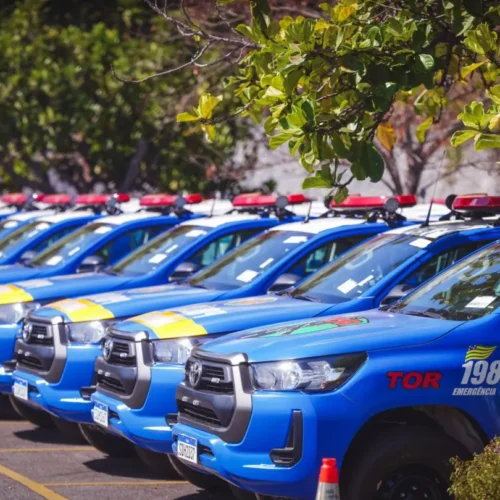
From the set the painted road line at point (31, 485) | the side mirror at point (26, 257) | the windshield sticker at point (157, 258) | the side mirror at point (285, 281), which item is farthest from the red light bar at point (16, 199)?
the painted road line at point (31, 485)

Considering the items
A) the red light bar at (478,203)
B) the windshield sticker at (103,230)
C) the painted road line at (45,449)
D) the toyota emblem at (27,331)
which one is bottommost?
the painted road line at (45,449)

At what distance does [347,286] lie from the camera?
863 cm

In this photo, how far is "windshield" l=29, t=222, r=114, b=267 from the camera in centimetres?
1302

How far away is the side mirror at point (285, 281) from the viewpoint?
9.34 metres

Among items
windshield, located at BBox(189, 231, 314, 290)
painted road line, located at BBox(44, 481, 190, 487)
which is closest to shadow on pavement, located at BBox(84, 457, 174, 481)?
painted road line, located at BBox(44, 481, 190, 487)

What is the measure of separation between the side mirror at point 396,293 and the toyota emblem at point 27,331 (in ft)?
10.2

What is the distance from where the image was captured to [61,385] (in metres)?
9.37

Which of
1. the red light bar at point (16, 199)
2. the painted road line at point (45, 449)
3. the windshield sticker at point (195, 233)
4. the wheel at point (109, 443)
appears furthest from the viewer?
the red light bar at point (16, 199)

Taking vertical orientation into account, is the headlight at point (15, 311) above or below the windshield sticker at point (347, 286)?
below

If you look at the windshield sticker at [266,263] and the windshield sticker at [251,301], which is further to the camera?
the windshield sticker at [266,263]

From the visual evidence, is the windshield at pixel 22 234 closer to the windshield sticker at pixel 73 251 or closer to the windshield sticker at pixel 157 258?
the windshield sticker at pixel 73 251

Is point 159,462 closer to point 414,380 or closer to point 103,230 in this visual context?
point 414,380

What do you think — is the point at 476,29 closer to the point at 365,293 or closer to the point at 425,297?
the point at 425,297

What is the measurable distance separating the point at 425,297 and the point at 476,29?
158 cm
